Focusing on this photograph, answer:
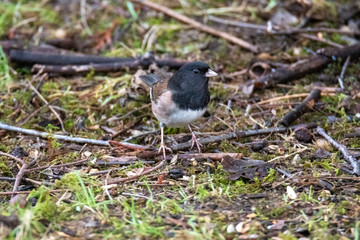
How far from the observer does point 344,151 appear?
10.9 ft

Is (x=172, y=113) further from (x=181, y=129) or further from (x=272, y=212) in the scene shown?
(x=272, y=212)

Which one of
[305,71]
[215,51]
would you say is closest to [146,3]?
[215,51]

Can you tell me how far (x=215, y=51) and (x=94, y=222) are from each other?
Answer: 9.63 ft

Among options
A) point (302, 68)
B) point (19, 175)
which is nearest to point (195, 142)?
point (19, 175)

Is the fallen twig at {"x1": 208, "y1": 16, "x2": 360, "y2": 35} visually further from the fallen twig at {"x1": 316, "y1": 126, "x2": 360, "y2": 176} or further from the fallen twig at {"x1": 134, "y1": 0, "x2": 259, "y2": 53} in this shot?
the fallen twig at {"x1": 316, "y1": 126, "x2": 360, "y2": 176}

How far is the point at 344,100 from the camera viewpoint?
402cm

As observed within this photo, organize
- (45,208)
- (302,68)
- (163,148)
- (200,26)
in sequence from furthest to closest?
(200,26) → (302,68) → (163,148) → (45,208)

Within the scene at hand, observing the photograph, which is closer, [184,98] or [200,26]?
[184,98]

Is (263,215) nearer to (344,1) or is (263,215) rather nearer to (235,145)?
(235,145)

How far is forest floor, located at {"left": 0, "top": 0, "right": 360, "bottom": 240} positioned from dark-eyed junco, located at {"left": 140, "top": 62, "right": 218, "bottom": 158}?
0.23 metres

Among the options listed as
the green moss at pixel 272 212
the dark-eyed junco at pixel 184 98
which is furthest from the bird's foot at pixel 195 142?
the green moss at pixel 272 212

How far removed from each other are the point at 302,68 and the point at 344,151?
1369 millimetres

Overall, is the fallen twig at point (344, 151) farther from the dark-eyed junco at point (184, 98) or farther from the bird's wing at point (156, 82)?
the bird's wing at point (156, 82)

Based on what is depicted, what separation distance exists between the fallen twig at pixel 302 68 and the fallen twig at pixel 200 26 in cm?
58
